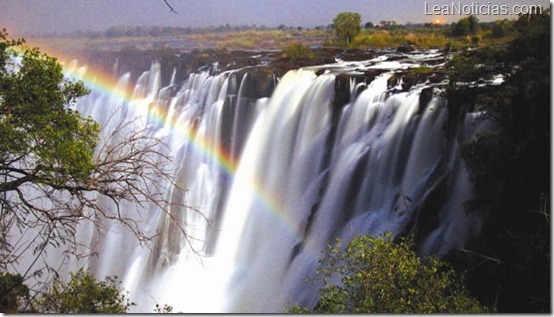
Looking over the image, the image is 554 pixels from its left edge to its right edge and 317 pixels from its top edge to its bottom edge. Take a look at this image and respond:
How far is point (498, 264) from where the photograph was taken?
5.67 meters

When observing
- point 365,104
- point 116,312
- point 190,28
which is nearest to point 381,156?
point 365,104

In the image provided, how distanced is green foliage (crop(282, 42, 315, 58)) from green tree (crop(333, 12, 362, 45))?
585 millimetres

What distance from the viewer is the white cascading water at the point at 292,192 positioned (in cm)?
722

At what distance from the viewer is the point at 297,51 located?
8.19 m

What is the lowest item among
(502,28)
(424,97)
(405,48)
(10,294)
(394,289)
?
(10,294)

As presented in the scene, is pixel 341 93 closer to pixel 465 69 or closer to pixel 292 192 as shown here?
pixel 292 192

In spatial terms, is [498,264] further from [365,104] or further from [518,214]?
[365,104]

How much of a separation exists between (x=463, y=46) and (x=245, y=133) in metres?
3.92

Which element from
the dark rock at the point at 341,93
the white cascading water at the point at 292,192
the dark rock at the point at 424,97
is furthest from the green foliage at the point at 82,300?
the dark rock at the point at 424,97

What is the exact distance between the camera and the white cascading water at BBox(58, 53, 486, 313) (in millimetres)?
7219

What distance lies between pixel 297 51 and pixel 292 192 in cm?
198

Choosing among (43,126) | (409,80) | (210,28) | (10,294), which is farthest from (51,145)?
(409,80)

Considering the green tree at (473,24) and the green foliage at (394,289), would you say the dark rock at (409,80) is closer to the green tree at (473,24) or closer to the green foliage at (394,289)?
the green tree at (473,24)

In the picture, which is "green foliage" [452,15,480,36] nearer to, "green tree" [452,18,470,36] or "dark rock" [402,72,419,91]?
"green tree" [452,18,470,36]
